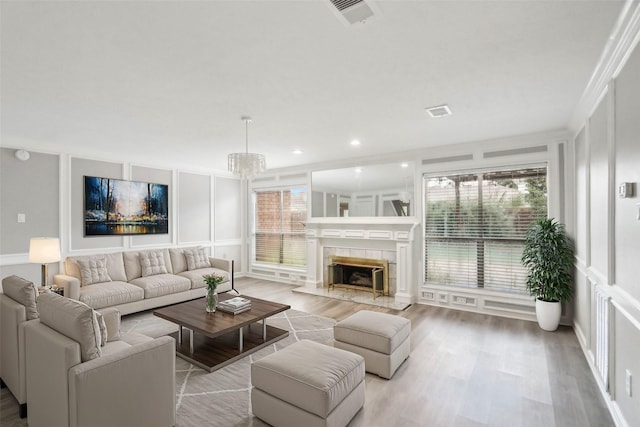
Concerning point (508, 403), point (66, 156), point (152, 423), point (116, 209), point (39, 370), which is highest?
point (66, 156)

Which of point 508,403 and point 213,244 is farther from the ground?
point 213,244

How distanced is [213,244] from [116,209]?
7.25ft

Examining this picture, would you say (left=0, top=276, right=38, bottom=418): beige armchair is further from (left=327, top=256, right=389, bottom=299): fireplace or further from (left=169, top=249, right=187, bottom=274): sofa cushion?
(left=327, top=256, right=389, bottom=299): fireplace

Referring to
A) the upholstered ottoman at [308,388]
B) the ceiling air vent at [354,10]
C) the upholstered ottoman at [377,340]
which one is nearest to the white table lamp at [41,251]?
the upholstered ottoman at [308,388]

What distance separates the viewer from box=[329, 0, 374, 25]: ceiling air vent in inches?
68.6

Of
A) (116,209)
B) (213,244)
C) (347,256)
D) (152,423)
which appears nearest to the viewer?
(152,423)

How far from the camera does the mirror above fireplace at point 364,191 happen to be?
5523 mm

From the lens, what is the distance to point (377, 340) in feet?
9.55

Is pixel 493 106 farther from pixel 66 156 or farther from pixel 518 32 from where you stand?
pixel 66 156

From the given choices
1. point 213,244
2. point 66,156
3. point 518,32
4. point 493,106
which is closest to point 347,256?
point 213,244

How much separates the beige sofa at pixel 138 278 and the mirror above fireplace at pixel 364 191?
2404mm

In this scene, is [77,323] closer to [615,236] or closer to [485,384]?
[485,384]

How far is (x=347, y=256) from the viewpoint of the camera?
6215 millimetres

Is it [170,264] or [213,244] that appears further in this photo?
[213,244]
